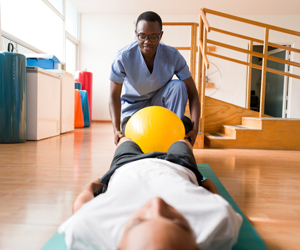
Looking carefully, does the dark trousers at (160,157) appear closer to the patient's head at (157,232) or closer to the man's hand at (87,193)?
the man's hand at (87,193)

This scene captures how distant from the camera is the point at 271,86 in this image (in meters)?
7.99

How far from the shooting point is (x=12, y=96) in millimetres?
2932

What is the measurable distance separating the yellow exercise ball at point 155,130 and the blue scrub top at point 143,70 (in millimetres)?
479

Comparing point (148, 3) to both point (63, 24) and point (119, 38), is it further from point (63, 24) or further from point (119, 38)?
point (63, 24)

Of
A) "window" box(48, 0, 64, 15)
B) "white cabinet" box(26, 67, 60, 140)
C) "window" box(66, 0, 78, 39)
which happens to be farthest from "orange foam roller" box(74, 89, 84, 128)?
"window" box(66, 0, 78, 39)

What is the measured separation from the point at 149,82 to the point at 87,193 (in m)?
1.22

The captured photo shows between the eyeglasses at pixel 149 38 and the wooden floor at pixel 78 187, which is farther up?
the eyeglasses at pixel 149 38

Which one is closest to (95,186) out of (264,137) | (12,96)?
(12,96)

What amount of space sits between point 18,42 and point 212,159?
3.55 metres

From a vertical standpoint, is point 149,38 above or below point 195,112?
above

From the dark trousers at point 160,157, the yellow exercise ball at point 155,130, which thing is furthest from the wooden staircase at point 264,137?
the dark trousers at point 160,157

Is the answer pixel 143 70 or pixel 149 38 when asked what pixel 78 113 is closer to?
pixel 143 70

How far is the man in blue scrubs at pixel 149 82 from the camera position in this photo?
191cm

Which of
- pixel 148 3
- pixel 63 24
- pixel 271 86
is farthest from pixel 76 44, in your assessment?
pixel 271 86
